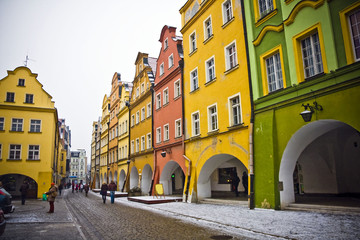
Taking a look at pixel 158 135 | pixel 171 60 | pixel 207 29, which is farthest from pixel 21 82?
pixel 207 29

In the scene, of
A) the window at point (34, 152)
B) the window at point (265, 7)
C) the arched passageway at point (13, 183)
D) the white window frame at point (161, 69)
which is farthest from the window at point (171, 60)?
the arched passageway at point (13, 183)

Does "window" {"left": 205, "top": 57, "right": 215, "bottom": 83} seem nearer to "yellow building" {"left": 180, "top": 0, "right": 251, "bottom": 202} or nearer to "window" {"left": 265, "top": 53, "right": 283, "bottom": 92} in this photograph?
"yellow building" {"left": 180, "top": 0, "right": 251, "bottom": 202}

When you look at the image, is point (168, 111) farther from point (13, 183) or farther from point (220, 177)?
point (13, 183)

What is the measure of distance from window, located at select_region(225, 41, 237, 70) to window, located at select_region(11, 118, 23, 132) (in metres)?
24.6

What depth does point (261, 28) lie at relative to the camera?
13602 millimetres

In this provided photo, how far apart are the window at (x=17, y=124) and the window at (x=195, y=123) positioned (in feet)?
68.6

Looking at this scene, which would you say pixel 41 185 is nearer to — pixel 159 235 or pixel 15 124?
pixel 15 124

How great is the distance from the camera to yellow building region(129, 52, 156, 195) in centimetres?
2830

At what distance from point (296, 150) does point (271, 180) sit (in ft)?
5.51

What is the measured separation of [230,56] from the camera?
16.4 meters

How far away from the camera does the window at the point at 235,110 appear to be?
15139mm

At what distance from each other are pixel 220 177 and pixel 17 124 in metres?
22.2

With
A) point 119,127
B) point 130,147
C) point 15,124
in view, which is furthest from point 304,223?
point 119,127

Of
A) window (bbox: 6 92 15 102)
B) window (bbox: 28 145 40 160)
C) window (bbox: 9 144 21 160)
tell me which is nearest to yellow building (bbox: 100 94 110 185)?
window (bbox: 28 145 40 160)
